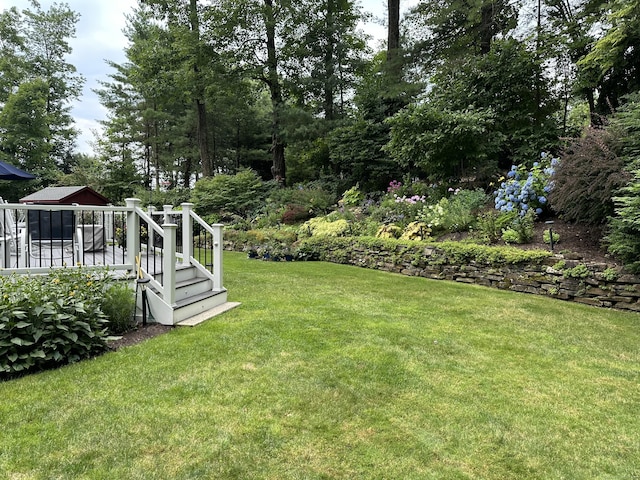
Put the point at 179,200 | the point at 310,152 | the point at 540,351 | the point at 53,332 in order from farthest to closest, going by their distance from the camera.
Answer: the point at 179,200 < the point at 310,152 < the point at 540,351 < the point at 53,332

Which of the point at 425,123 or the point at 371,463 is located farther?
the point at 425,123

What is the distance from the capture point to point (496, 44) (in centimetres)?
908

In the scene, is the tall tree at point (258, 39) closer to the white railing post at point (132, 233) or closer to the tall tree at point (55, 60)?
the white railing post at point (132, 233)

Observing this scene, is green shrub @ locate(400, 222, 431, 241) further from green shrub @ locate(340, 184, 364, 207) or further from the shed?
the shed

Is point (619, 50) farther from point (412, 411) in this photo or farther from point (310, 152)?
point (310, 152)

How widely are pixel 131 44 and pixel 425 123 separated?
765 inches

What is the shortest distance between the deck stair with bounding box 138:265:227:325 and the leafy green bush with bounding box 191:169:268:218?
8.94 metres

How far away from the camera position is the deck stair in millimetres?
4082

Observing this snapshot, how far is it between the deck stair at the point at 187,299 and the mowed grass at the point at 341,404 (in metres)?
0.33

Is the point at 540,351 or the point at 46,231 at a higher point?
the point at 46,231

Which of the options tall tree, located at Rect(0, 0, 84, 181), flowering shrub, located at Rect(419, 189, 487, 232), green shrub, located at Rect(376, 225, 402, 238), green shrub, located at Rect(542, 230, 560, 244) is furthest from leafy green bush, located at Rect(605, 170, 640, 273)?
tall tree, located at Rect(0, 0, 84, 181)

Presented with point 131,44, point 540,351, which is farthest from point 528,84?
point 131,44

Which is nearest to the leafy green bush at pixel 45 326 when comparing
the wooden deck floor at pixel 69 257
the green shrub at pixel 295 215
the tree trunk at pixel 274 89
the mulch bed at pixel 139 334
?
the mulch bed at pixel 139 334

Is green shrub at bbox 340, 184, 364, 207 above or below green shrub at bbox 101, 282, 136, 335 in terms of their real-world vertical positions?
above
